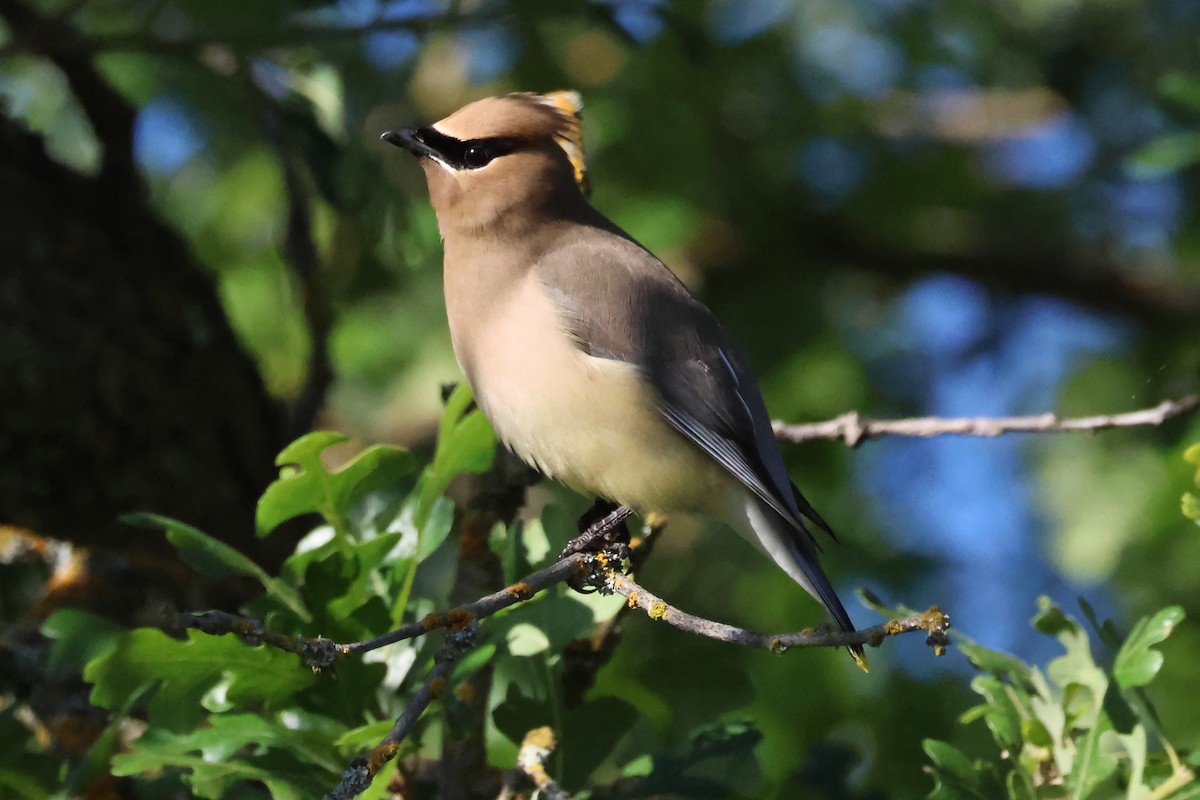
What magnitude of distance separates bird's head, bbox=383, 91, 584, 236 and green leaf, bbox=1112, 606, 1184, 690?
62.5 inches

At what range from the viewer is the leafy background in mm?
2670

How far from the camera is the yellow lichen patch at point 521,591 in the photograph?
91.0 inches

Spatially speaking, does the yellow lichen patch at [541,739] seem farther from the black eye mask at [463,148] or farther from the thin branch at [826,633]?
the black eye mask at [463,148]

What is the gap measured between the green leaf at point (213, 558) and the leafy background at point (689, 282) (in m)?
0.01

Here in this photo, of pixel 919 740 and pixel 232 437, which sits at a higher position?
pixel 232 437

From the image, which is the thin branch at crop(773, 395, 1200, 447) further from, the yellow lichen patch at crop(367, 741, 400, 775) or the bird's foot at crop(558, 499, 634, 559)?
the yellow lichen patch at crop(367, 741, 400, 775)

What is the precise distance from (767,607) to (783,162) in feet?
6.01

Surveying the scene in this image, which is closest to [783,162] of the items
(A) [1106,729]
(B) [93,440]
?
(B) [93,440]

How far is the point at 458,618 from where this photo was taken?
2271mm

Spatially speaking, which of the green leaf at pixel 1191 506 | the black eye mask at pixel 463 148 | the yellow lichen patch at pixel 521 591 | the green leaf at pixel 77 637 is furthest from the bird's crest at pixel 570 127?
the green leaf at pixel 1191 506

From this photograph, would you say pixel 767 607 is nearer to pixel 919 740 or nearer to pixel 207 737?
pixel 919 740

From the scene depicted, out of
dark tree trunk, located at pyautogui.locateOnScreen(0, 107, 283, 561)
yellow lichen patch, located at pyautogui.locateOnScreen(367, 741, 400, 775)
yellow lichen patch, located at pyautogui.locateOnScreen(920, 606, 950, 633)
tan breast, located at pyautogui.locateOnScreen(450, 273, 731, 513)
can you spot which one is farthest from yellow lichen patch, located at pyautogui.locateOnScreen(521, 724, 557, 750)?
dark tree trunk, located at pyautogui.locateOnScreen(0, 107, 283, 561)

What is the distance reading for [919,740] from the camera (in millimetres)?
3385

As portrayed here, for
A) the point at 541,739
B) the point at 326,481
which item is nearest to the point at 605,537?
the point at 541,739
